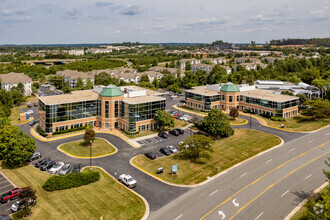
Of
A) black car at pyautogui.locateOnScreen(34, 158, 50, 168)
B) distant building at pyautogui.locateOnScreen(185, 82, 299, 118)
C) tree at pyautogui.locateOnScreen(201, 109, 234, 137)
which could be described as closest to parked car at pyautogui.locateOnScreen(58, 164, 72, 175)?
black car at pyautogui.locateOnScreen(34, 158, 50, 168)

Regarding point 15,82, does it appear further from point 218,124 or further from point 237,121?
point 237,121

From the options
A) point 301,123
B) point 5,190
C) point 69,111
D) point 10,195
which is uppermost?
point 69,111

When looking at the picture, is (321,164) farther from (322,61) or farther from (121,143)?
(322,61)

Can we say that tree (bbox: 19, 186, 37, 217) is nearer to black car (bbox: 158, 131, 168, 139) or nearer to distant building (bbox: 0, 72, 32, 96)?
black car (bbox: 158, 131, 168, 139)

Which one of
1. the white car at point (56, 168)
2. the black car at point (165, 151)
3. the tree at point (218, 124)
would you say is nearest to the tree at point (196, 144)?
the black car at point (165, 151)

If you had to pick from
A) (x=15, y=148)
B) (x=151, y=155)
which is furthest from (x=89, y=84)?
(x=151, y=155)

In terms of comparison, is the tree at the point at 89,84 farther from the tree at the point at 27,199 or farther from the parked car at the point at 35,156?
the tree at the point at 27,199
